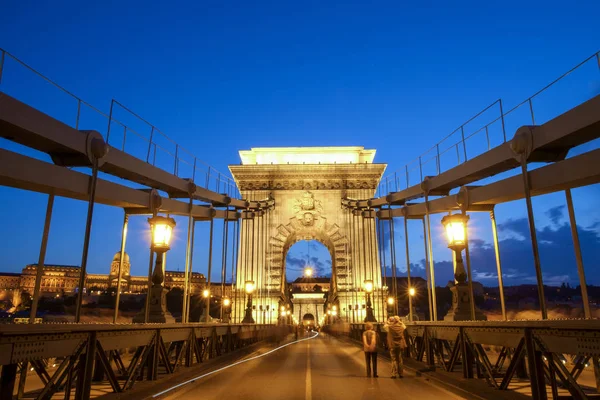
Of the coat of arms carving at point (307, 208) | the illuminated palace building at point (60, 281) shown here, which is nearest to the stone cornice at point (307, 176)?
the coat of arms carving at point (307, 208)

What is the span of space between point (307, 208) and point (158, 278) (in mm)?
28807

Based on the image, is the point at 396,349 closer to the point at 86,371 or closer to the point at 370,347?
the point at 370,347

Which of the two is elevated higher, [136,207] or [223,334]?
[136,207]

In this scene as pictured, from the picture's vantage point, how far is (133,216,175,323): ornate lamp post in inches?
468

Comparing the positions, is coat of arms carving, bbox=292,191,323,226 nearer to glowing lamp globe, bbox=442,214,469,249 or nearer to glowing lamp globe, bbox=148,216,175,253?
glowing lamp globe, bbox=442,214,469,249

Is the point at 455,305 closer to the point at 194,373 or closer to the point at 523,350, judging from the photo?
the point at 523,350

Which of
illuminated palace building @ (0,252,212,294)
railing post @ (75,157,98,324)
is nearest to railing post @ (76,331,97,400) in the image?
railing post @ (75,157,98,324)

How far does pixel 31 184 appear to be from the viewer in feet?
32.5

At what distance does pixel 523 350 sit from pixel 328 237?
33.8 metres

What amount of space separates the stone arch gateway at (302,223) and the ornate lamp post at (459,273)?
1032 inches

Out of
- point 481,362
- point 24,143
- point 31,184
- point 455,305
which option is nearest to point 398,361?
point 455,305

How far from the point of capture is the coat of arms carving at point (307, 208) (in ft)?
132

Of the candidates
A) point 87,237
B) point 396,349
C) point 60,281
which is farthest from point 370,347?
point 60,281

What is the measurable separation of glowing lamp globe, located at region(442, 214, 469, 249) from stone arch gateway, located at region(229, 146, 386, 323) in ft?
86.0
